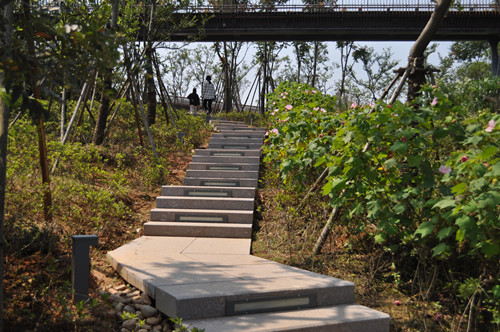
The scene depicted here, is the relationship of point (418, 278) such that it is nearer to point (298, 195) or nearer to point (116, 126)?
point (298, 195)

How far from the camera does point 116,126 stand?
10.8 m

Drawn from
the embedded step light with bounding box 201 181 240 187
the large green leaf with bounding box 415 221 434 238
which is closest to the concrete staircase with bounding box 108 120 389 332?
the embedded step light with bounding box 201 181 240 187

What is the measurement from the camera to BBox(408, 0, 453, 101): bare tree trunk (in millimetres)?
5273

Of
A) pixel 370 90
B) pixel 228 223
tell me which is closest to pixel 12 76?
pixel 228 223

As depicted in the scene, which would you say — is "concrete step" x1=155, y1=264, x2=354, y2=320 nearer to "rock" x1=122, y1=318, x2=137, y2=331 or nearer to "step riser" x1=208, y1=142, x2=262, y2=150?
"rock" x1=122, y1=318, x2=137, y2=331

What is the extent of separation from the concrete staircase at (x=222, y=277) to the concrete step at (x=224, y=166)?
4.67 feet

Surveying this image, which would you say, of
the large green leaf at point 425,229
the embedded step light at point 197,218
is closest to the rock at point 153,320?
the large green leaf at point 425,229

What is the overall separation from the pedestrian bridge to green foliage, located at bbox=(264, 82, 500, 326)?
526 inches

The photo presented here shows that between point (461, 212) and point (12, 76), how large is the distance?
10.6ft

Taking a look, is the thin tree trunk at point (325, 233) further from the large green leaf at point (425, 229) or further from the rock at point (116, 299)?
the rock at point (116, 299)

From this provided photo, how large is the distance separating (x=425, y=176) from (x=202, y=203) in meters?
3.78

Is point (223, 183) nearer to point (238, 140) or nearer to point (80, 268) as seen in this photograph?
point (238, 140)

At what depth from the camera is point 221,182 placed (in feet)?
26.5

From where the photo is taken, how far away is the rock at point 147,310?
3.76m
